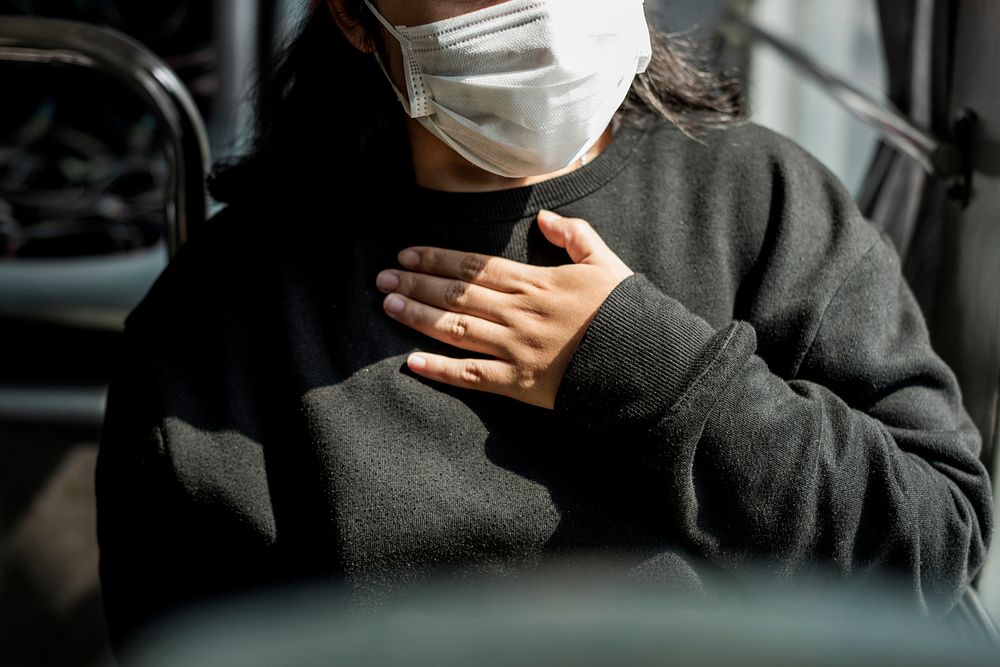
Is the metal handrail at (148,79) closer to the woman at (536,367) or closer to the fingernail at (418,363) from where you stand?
the woman at (536,367)

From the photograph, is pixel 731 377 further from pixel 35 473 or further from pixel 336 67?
pixel 35 473

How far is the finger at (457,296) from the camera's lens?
1.17 metres

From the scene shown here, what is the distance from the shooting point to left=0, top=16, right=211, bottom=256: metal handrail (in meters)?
1.45

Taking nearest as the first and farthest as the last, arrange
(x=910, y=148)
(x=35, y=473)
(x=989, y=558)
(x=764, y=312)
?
(x=764, y=312), (x=989, y=558), (x=910, y=148), (x=35, y=473)

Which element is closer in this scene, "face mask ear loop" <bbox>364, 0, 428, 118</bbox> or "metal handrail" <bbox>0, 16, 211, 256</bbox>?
"face mask ear loop" <bbox>364, 0, 428, 118</bbox>

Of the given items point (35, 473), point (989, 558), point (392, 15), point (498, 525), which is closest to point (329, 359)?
point (498, 525)

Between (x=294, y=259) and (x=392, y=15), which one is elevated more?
(x=392, y=15)

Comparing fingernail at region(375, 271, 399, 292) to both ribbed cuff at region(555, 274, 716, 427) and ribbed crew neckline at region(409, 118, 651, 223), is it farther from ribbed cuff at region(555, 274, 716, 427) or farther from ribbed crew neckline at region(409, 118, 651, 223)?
ribbed cuff at region(555, 274, 716, 427)

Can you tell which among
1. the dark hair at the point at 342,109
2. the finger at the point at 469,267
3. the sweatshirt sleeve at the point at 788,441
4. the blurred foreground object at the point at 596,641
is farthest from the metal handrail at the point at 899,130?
the blurred foreground object at the point at 596,641

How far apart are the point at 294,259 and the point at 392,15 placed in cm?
30

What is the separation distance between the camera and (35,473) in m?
2.50

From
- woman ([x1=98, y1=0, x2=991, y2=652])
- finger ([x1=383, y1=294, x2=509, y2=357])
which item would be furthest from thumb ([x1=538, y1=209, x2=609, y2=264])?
finger ([x1=383, y1=294, x2=509, y2=357])

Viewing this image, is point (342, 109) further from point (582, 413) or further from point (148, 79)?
point (582, 413)

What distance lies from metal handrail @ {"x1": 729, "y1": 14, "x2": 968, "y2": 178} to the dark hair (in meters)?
0.24
